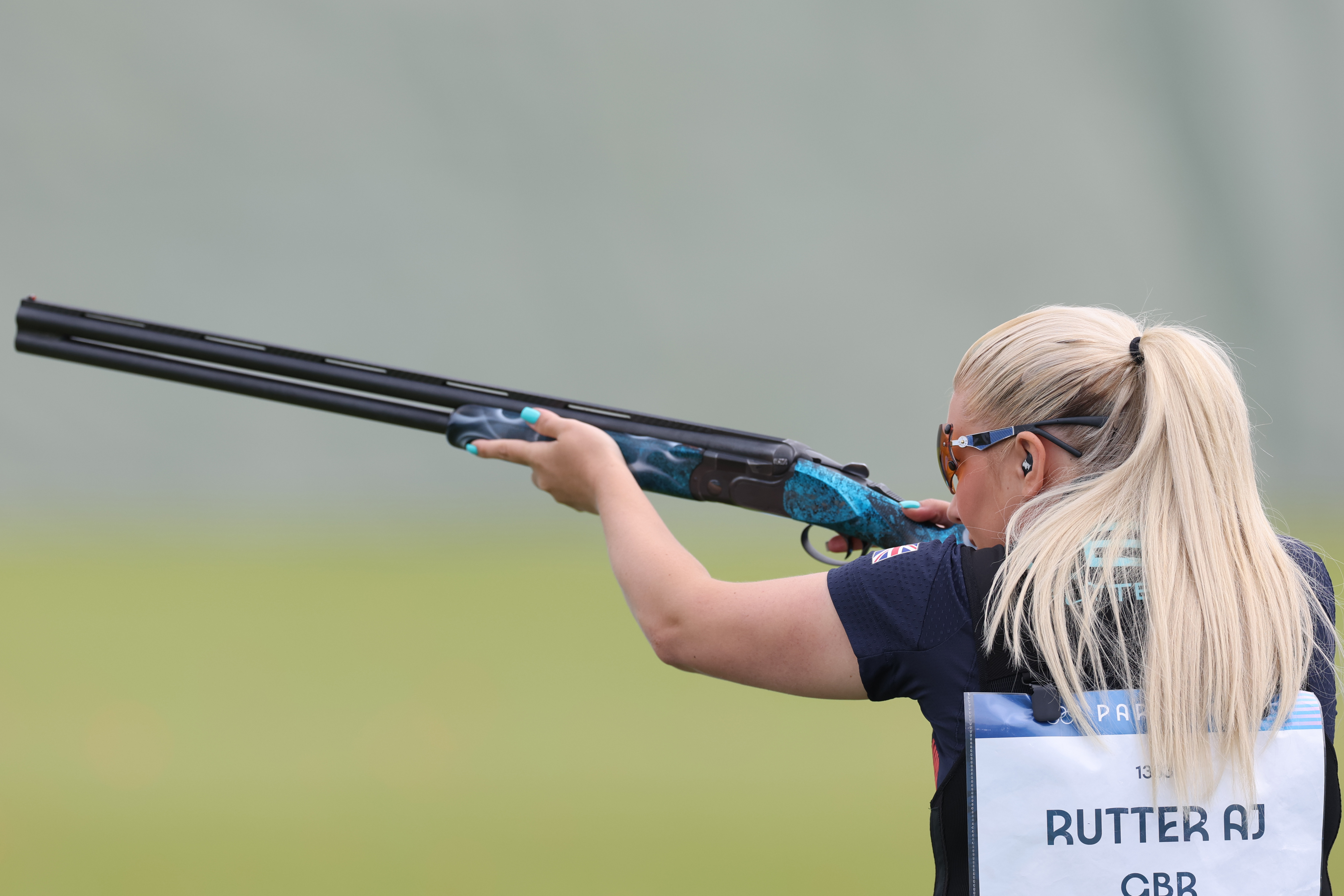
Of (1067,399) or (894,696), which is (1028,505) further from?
(894,696)

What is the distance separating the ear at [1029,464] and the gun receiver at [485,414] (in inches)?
21.6

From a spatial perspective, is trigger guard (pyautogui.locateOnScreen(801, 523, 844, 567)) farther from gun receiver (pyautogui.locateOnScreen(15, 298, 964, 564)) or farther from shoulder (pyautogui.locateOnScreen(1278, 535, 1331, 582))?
shoulder (pyautogui.locateOnScreen(1278, 535, 1331, 582))

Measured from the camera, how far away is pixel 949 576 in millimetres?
943

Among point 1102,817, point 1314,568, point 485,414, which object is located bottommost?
point 1102,817

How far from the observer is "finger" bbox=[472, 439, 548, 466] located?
1.55 meters

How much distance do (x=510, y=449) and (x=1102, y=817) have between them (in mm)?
1007

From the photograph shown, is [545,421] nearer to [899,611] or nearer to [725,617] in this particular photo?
[725,617]

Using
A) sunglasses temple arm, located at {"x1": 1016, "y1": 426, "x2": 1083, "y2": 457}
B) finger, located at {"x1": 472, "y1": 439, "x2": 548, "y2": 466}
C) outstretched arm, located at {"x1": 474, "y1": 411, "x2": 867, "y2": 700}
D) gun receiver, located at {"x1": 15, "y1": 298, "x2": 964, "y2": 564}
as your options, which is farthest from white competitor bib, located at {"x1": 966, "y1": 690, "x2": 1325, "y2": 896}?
finger, located at {"x1": 472, "y1": 439, "x2": 548, "y2": 466}

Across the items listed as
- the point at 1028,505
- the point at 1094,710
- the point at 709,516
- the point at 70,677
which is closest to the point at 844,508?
the point at 1028,505

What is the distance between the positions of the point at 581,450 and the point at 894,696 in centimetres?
64

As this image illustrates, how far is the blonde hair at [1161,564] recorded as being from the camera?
2.97 ft

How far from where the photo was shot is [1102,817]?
3.04 feet

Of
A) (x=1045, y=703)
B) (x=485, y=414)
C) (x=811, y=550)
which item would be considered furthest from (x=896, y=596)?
(x=485, y=414)

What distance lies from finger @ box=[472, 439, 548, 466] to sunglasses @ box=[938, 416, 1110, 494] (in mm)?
614
